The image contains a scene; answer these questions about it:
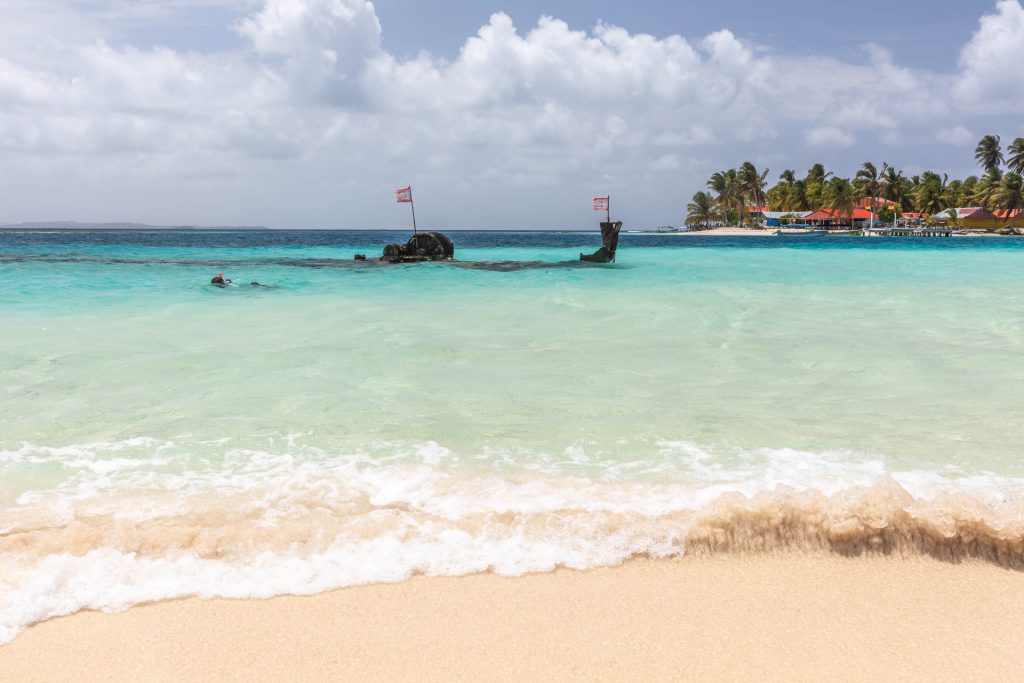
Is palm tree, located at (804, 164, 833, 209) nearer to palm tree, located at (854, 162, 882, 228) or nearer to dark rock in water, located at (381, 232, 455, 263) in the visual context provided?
palm tree, located at (854, 162, 882, 228)

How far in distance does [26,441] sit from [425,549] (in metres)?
3.87

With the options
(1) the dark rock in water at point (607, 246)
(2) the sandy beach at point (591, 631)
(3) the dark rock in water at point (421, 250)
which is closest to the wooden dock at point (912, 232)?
(1) the dark rock in water at point (607, 246)

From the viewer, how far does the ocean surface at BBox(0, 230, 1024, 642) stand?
329 centimetres

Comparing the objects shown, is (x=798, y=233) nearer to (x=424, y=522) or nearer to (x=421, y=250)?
(x=421, y=250)

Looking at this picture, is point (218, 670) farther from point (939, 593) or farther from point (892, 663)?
point (939, 593)

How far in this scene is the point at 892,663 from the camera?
2.53m

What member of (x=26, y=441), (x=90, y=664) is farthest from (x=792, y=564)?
(x=26, y=441)

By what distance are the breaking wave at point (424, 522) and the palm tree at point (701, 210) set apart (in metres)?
140

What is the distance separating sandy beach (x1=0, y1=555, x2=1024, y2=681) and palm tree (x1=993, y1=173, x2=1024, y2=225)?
10428cm

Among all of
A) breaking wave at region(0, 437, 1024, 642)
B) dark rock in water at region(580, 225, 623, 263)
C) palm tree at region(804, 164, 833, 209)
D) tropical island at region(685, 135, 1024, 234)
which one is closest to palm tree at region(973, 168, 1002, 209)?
tropical island at region(685, 135, 1024, 234)

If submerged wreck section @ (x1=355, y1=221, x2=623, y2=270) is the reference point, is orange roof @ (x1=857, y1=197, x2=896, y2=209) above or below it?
above

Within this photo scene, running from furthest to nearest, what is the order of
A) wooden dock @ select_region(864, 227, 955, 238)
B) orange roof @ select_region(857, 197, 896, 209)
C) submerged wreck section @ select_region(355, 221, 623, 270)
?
orange roof @ select_region(857, 197, 896, 209), wooden dock @ select_region(864, 227, 955, 238), submerged wreck section @ select_region(355, 221, 623, 270)

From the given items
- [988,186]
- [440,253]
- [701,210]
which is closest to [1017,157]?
[988,186]

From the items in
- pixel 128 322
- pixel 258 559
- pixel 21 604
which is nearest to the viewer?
pixel 21 604
